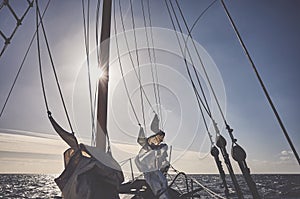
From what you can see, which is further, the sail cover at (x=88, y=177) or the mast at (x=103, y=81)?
the mast at (x=103, y=81)

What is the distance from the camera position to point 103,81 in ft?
22.6

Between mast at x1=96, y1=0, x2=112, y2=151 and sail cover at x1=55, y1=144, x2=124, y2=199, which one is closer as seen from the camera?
sail cover at x1=55, y1=144, x2=124, y2=199

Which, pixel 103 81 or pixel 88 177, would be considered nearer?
pixel 88 177

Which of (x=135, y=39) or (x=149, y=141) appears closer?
(x=149, y=141)

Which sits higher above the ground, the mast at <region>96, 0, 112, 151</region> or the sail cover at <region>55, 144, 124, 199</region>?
the mast at <region>96, 0, 112, 151</region>

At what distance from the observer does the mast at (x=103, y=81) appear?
613 cm

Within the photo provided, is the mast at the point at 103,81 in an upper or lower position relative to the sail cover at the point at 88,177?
upper

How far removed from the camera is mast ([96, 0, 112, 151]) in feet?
20.1

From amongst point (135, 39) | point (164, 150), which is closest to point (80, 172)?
point (164, 150)

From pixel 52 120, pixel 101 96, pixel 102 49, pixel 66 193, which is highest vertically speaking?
pixel 102 49

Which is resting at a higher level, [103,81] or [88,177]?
[103,81]

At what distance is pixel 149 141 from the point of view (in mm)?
7004

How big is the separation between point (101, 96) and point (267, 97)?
14.3 feet

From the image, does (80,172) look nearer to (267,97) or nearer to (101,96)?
(101,96)
